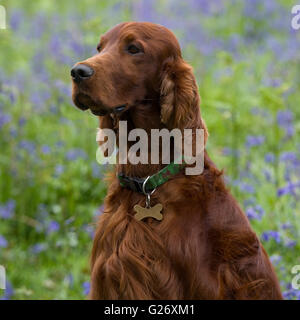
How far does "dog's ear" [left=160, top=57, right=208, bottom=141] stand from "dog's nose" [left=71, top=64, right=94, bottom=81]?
0.35 meters

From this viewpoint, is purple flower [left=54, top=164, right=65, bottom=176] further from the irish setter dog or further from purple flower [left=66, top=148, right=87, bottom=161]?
the irish setter dog

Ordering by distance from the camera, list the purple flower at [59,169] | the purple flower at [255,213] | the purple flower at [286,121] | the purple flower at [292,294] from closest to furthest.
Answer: the purple flower at [292,294] → the purple flower at [255,213] → the purple flower at [59,169] → the purple flower at [286,121]

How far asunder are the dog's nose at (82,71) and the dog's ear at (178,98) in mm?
351

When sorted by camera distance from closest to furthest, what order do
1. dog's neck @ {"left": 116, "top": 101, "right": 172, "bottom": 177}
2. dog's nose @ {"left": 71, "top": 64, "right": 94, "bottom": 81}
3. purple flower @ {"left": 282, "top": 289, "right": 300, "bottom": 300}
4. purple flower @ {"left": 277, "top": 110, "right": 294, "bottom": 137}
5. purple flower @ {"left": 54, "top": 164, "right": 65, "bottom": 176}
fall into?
1. dog's nose @ {"left": 71, "top": 64, "right": 94, "bottom": 81}
2. dog's neck @ {"left": 116, "top": 101, "right": 172, "bottom": 177}
3. purple flower @ {"left": 282, "top": 289, "right": 300, "bottom": 300}
4. purple flower @ {"left": 54, "top": 164, "right": 65, "bottom": 176}
5. purple flower @ {"left": 277, "top": 110, "right": 294, "bottom": 137}

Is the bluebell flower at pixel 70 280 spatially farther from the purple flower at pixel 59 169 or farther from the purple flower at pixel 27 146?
the purple flower at pixel 27 146

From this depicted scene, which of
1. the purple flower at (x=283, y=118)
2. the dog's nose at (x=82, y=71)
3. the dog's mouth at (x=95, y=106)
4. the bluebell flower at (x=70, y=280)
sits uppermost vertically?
the purple flower at (x=283, y=118)

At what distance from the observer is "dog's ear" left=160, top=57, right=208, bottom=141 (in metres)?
2.66

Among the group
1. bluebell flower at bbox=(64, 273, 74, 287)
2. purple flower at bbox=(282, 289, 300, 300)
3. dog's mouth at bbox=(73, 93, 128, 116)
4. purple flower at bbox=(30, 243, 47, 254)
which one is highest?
dog's mouth at bbox=(73, 93, 128, 116)

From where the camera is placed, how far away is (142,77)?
267 cm

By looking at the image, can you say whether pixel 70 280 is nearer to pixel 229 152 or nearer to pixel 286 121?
pixel 229 152

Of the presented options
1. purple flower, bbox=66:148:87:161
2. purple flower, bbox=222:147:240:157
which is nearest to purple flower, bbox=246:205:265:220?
purple flower, bbox=222:147:240:157

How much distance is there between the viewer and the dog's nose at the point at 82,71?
8.16 feet

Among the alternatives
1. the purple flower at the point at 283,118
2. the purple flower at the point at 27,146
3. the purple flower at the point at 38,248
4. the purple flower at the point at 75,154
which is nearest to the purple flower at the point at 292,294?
the purple flower at the point at 38,248
